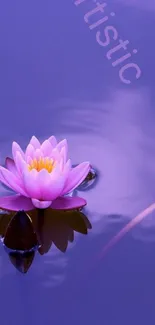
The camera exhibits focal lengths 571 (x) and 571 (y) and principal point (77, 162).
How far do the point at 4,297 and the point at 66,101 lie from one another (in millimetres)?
702

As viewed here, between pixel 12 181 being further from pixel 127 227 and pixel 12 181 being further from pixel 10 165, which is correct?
pixel 127 227

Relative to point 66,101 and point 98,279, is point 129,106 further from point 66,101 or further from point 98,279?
point 98,279

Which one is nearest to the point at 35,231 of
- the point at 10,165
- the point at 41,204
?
the point at 41,204

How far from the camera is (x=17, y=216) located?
47.5 inches

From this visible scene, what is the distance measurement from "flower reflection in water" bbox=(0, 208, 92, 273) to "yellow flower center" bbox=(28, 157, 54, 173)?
10 cm

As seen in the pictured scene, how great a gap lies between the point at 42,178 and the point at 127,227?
0.77ft

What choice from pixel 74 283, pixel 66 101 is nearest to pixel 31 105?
pixel 66 101

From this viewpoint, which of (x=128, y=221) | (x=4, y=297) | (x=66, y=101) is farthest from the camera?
(x=66, y=101)

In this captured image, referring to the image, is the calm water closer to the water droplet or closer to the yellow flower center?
the water droplet

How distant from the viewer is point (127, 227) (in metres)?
1.33

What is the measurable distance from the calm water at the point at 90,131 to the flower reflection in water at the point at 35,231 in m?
0.02

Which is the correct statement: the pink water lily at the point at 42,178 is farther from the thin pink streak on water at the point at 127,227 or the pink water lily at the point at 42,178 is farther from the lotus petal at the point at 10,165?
the thin pink streak on water at the point at 127,227

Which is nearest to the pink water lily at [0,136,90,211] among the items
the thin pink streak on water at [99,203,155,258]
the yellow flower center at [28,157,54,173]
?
the yellow flower center at [28,157,54,173]

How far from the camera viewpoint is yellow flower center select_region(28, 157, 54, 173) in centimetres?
132
